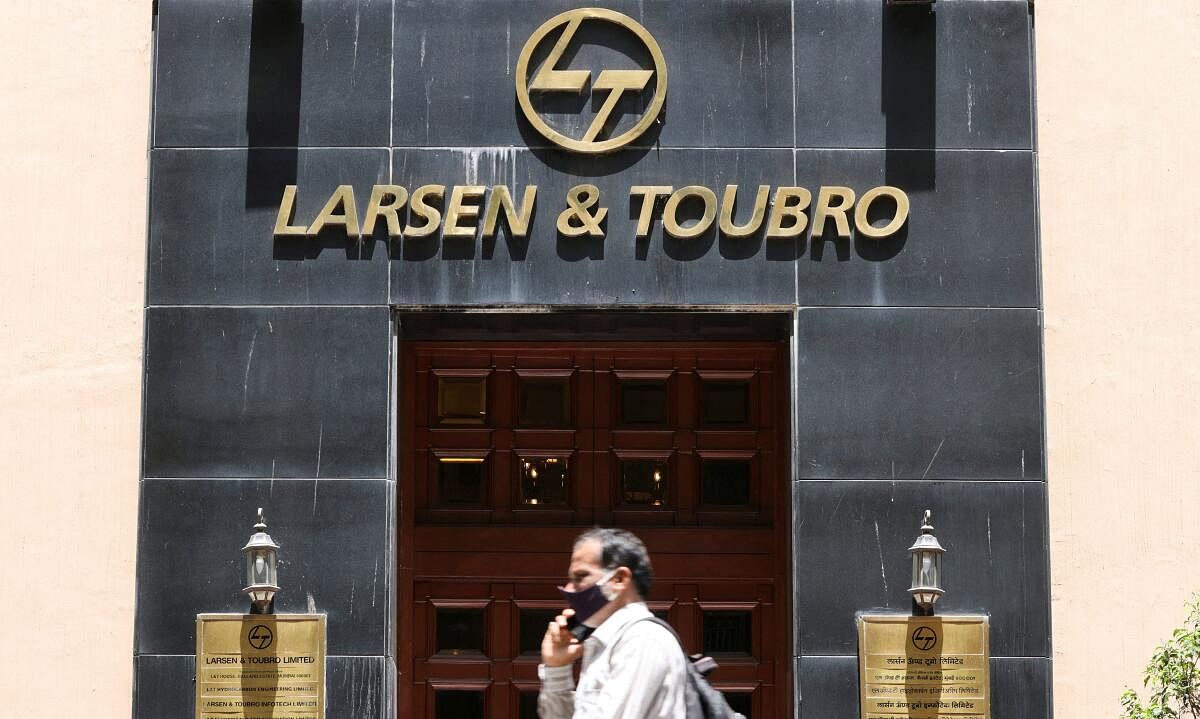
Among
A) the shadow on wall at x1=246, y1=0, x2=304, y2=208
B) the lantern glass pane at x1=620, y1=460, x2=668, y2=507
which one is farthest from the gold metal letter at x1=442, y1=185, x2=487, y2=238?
the lantern glass pane at x1=620, y1=460, x2=668, y2=507

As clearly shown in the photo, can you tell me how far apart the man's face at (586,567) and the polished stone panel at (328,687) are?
15.4 ft

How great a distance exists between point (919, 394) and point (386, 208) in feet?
11.9

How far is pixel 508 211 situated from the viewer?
11.0 metres

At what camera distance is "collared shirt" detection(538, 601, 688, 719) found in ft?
18.9

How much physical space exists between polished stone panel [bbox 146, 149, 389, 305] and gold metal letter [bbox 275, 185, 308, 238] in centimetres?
4

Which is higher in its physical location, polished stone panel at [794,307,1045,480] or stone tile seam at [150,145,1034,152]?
stone tile seam at [150,145,1034,152]

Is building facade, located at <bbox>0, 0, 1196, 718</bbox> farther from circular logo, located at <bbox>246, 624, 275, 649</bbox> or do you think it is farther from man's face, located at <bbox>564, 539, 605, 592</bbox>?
man's face, located at <bbox>564, 539, 605, 592</bbox>

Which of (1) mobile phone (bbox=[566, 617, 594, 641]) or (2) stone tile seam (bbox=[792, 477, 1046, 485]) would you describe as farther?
(2) stone tile seam (bbox=[792, 477, 1046, 485])

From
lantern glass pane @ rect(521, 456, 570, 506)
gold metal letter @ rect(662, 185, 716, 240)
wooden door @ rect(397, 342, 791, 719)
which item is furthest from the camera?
lantern glass pane @ rect(521, 456, 570, 506)

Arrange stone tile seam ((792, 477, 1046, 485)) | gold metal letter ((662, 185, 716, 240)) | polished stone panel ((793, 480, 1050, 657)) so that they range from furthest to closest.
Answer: gold metal letter ((662, 185, 716, 240))
stone tile seam ((792, 477, 1046, 485))
polished stone panel ((793, 480, 1050, 657))

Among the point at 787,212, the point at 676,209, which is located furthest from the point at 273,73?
the point at 787,212

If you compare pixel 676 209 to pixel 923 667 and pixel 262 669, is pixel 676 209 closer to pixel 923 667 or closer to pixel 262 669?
pixel 923 667

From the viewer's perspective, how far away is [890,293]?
1100 centimetres

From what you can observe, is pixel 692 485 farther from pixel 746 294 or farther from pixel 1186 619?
pixel 1186 619
